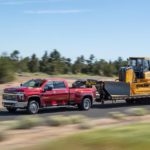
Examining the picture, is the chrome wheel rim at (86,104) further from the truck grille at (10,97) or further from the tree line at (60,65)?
the tree line at (60,65)

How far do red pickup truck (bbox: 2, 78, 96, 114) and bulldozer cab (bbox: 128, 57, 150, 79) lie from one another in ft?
21.0

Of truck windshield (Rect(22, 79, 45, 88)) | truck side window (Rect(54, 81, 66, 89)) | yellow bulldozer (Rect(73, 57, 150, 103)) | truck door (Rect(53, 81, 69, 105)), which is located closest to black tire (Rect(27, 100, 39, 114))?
truck windshield (Rect(22, 79, 45, 88))

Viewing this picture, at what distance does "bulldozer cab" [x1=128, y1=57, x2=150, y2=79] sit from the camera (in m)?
37.2

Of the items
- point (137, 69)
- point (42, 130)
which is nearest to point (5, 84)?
point (137, 69)

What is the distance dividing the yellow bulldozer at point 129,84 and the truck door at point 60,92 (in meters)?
2.46

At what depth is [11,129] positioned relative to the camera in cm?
1645

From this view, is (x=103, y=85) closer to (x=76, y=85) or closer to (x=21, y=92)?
(x=76, y=85)

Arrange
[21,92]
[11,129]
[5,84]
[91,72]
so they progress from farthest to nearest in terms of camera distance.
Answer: [91,72], [5,84], [21,92], [11,129]

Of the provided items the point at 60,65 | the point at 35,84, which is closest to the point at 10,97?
the point at 35,84

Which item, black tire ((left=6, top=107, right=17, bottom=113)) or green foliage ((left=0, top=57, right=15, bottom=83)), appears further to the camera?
green foliage ((left=0, top=57, right=15, bottom=83))

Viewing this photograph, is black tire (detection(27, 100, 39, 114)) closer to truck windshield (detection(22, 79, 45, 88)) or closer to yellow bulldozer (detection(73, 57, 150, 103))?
truck windshield (detection(22, 79, 45, 88))

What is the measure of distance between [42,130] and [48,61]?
2973 inches

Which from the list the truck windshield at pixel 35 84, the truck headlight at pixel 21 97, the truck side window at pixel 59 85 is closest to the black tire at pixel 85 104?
the truck side window at pixel 59 85

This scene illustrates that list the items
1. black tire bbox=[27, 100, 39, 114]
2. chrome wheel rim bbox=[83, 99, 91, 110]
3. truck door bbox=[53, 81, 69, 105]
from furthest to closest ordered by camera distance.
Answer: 1. chrome wheel rim bbox=[83, 99, 91, 110]
2. truck door bbox=[53, 81, 69, 105]
3. black tire bbox=[27, 100, 39, 114]
